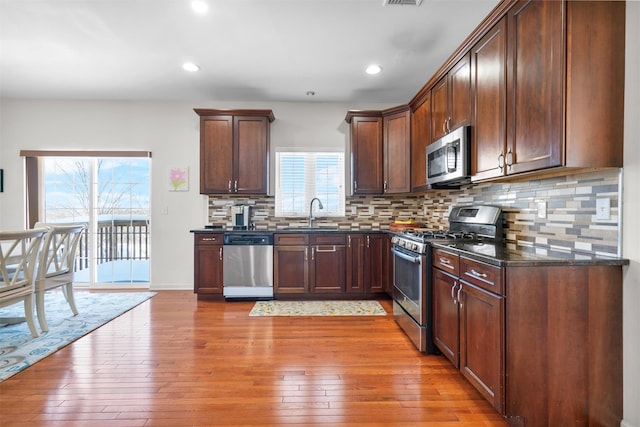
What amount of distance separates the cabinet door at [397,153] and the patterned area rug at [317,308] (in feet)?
4.85

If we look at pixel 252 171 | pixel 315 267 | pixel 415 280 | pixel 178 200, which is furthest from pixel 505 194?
pixel 178 200

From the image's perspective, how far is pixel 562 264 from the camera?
1.47m

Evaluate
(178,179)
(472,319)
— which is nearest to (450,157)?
(472,319)

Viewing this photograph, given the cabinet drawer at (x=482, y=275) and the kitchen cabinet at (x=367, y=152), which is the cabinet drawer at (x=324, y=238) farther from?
the cabinet drawer at (x=482, y=275)

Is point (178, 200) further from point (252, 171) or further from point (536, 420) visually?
point (536, 420)

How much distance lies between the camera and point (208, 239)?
3812 millimetres

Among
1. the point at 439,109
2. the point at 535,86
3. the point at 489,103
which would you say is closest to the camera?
the point at 535,86

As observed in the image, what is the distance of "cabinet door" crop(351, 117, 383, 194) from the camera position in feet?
13.2

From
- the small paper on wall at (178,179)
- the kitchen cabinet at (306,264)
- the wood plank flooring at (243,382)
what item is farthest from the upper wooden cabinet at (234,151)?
the wood plank flooring at (243,382)

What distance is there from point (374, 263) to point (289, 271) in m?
1.07

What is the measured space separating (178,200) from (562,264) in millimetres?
4381

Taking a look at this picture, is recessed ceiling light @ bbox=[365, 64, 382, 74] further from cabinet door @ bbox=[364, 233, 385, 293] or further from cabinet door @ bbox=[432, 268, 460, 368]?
cabinet door @ bbox=[432, 268, 460, 368]

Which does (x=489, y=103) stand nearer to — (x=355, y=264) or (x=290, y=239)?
(x=355, y=264)

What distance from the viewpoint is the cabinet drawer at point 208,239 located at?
150 inches
